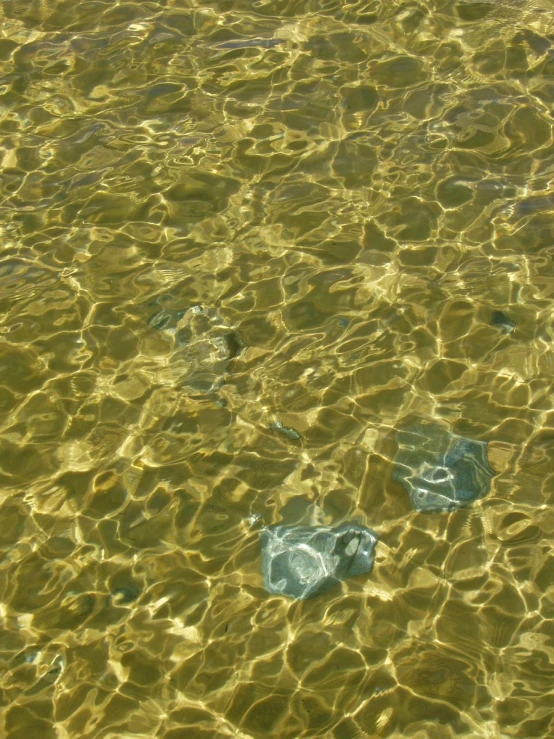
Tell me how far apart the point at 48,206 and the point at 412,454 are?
9.72 ft

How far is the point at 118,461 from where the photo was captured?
5.04 meters

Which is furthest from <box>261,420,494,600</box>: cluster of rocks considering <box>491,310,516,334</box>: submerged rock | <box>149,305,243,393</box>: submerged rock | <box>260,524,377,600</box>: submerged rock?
<box>149,305,243,393</box>: submerged rock

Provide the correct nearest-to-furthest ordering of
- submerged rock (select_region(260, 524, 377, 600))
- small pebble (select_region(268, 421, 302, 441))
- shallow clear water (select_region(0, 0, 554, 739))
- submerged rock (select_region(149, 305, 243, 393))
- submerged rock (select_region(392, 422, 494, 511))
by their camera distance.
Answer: shallow clear water (select_region(0, 0, 554, 739)), submerged rock (select_region(260, 524, 377, 600)), submerged rock (select_region(392, 422, 494, 511)), small pebble (select_region(268, 421, 302, 441)), submerged rock (select_region(149, 305, 243, 393))

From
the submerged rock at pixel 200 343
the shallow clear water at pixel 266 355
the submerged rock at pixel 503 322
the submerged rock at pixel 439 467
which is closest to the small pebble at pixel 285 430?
the shallow clear water at pixel 266 355

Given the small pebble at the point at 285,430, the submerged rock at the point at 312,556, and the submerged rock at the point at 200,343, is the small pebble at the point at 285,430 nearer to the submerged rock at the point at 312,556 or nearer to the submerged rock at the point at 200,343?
the submerged rock at the point at 200,343

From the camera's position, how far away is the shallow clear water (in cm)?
428

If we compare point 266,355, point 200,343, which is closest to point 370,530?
point 266,355

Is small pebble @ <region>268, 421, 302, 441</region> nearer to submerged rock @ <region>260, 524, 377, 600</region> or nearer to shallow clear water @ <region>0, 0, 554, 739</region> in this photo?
shallow clear water @ <region>0, 0, 554, 739</region>

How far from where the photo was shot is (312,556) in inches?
183

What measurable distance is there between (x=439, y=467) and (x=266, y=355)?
3.91 ft

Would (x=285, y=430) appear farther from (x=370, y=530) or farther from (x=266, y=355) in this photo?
(x=370, y=530)

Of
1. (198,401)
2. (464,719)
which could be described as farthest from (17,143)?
(464,719)

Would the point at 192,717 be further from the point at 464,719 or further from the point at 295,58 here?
the point at 295,58

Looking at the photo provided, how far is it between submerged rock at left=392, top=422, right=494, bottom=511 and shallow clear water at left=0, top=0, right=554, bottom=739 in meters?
0.08
